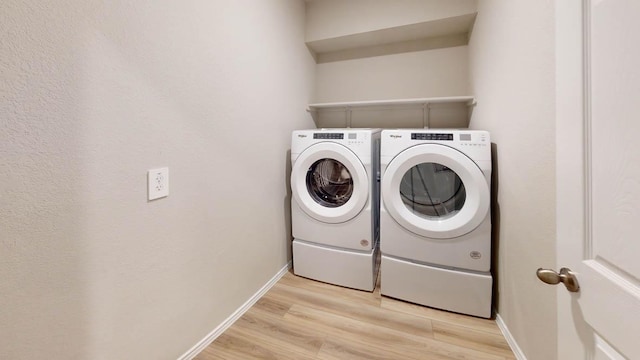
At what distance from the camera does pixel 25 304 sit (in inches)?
28.8

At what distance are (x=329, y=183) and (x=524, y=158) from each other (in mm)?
1284

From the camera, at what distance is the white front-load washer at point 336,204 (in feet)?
5.95

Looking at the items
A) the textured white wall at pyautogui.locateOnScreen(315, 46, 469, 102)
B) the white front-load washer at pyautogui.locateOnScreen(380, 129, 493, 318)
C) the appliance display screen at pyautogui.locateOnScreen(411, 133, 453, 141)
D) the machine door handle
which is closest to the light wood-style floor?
the white front-load washer at pyautogui.locateOnScreen(380, 129, 493, 318)

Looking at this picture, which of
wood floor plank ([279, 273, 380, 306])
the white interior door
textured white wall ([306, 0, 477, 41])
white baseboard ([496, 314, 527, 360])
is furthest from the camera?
textured white wall ([306, 0, 477, 41])

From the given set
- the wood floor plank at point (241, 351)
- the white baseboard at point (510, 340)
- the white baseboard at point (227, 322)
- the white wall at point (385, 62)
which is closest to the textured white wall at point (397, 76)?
the white wall at point (385, 62)

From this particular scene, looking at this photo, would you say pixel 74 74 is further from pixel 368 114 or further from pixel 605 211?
pixel 368 114

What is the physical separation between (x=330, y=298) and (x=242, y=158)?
1.15m

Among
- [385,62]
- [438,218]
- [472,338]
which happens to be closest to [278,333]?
[472,338]

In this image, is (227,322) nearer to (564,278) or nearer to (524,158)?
(564,278)

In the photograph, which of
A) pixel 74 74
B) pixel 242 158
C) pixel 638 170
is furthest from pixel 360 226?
pixel 74 74

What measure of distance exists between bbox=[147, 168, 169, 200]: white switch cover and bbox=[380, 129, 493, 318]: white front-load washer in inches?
49.5

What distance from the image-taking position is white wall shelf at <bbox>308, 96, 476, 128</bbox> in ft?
7.62

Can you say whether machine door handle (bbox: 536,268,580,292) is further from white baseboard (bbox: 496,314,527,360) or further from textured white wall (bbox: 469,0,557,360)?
white baseboard (bbox: 496,314,527,360)

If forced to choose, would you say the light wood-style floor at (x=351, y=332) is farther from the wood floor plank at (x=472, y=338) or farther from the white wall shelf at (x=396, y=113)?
the white wall shelf at (x=396, y=113)
